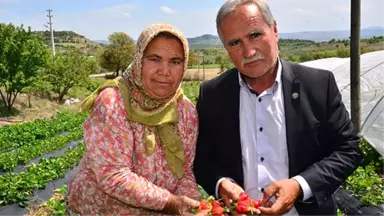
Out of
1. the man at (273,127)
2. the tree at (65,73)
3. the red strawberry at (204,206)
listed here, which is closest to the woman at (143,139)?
the red strawberry at (204,206)

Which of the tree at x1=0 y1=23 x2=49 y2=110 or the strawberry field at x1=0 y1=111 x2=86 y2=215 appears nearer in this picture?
the strawberry field at x1=0 y1=111 x2=86 y2=215

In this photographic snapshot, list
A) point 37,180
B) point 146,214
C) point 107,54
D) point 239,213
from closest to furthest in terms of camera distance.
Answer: point 239,213
point 146,214
point 37,180
point 107,54

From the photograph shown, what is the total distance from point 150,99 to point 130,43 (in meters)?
50.4

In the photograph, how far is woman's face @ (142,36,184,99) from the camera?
2273 millimetres

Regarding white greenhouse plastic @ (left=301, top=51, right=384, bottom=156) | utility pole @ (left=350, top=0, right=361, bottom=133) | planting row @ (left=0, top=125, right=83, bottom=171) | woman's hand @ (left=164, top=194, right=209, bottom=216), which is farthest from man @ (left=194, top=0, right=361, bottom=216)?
planting row @ (left=0, top=125, right=83, bottom=171)

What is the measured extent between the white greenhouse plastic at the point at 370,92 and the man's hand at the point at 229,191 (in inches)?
191

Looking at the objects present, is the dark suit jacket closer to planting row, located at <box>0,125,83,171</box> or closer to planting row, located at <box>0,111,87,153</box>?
planting row, located at <box>0,125,83,171</box>

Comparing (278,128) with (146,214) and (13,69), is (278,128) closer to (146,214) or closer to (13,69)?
(146,214)

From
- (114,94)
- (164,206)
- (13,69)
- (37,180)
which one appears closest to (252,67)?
(114,94)

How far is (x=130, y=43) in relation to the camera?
2021 inches

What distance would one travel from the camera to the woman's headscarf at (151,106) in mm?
2287

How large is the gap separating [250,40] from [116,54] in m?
47.9

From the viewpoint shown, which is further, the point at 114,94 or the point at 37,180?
the point at 37,180

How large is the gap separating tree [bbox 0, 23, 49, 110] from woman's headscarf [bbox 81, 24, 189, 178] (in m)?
22.7
